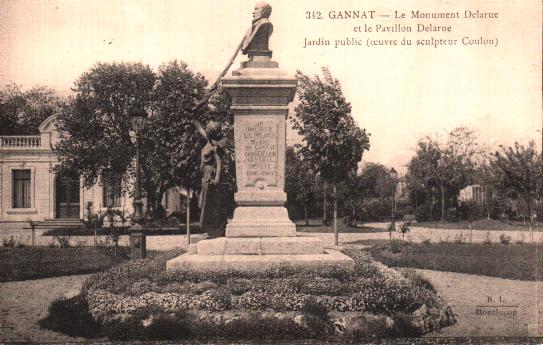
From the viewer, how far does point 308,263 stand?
8.25m

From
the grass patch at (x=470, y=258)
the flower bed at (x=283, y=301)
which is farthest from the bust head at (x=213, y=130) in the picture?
the grass patch at (x=470, y=258)

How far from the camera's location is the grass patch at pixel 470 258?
12.6 metres

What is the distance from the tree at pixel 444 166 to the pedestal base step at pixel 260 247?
1137 inches

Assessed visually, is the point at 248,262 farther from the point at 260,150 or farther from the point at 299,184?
the point at 299,184

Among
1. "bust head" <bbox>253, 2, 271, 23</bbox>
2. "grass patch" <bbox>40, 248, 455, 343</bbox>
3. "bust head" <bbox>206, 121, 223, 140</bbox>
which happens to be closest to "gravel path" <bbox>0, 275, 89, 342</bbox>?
"grass patch" <bbox>40, 248, 455, 343</bbox>

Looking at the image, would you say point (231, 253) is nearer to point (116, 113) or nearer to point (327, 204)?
point (116, 113)

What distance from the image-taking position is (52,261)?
47.6 ft

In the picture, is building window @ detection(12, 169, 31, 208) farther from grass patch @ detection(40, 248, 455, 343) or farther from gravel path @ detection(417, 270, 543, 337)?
gravel path @ detection(417, 270, 543, 337)

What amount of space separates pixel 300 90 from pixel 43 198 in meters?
23.5

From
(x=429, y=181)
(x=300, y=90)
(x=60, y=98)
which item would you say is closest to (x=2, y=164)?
(x=60, y=98)

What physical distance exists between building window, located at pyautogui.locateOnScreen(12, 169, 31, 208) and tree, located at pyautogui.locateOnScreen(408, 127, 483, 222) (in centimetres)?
2639

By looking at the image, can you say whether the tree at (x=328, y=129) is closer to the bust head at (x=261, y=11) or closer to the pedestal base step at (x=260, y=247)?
the bust head at (x=261, y=11)

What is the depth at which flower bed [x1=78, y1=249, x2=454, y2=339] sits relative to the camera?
21.6ft

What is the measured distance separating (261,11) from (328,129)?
7.17 metres
